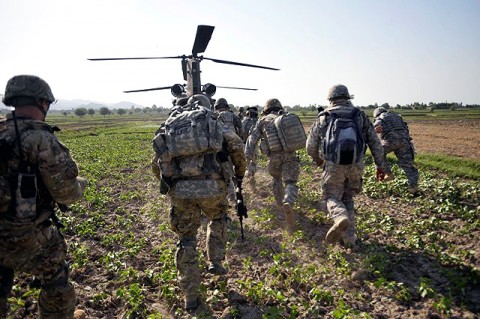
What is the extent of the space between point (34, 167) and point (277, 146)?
4.64m

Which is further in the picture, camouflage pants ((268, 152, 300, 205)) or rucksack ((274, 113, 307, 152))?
camouflage pants ((268, 152, 300, 205))

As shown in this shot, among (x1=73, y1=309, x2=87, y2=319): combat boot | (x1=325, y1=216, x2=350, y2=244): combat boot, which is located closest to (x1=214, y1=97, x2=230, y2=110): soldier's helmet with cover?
(x1=325, y1=216, x2=350, y2=244): combat boot

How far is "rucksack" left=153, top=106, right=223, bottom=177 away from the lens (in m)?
4.14

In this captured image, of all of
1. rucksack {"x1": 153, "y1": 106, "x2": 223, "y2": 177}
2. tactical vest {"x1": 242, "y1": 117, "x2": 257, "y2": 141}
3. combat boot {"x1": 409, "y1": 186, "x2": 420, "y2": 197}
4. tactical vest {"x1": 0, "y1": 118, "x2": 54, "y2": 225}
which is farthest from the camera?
tactical vest {"x1": 242, "y1": 117, "x2": 257, "y2": 141}

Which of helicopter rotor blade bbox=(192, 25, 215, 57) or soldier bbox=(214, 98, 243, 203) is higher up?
helicopter rotor blade bbox=(192, 25, 215, 57)

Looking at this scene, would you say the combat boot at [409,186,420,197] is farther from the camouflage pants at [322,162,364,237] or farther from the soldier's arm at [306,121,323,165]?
the soldier's arm at [306,121,323,165]

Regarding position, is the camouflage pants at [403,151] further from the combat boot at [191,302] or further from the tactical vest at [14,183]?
the tactical vest at [14,183]

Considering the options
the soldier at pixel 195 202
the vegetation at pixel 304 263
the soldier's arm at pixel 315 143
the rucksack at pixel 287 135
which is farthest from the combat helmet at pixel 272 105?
the soldier at pixel 195 202

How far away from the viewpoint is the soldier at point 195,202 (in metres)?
4.19

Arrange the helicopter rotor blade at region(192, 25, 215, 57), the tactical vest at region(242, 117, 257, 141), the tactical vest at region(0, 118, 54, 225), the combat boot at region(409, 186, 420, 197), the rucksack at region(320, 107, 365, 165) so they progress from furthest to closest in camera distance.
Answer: the tactical vest at region(242, 117, 257, 141), the combat boot at region(409, 186, 420, 197), the helicopter rotor blade at region(192, 25, 215, 57), the rucksack at region(320, 107, 365, 165), the tactical vest at region(0, 118, 54, 225)

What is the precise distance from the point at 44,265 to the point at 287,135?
4.78 metres

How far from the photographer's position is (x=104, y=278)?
16.7 ft

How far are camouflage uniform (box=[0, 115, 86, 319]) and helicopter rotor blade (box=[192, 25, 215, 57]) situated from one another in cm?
521

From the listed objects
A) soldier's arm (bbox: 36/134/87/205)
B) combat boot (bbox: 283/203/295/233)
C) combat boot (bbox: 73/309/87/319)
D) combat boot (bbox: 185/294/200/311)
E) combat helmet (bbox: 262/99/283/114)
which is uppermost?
combat helmet (bbox: 262/99/283/114)
